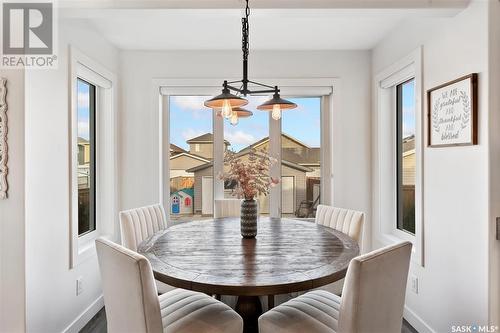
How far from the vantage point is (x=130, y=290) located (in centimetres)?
131

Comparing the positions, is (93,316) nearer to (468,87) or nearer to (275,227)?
(275,227)

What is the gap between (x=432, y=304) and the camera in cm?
224

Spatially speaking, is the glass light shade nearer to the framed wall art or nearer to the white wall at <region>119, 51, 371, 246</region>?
the framed wall art

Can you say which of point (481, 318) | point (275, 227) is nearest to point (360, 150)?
point (275, 227)

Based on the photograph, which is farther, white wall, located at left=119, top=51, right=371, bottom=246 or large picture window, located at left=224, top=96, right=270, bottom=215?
large picture window, located at left=224, top=96, right=270, bottom=215

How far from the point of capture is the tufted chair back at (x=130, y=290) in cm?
129

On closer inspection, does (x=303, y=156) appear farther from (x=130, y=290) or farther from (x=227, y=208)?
(x=130, y=290)

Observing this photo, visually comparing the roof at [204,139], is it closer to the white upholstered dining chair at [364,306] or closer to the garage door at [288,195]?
the garage door at [288,195]

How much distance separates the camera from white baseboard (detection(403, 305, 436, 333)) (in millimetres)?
2303

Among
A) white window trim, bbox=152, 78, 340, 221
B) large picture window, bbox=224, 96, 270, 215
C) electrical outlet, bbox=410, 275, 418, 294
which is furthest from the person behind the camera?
large picture window, bbox=224, 96, 270, 215

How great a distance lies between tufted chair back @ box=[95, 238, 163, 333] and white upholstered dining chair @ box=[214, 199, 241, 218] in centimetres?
169

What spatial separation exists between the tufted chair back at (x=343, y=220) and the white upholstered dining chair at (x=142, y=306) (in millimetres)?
1217

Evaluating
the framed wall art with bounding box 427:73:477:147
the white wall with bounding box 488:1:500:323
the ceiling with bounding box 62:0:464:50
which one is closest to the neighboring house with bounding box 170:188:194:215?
the ceiling with bounding box 62:0:464:50

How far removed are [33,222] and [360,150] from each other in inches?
116
